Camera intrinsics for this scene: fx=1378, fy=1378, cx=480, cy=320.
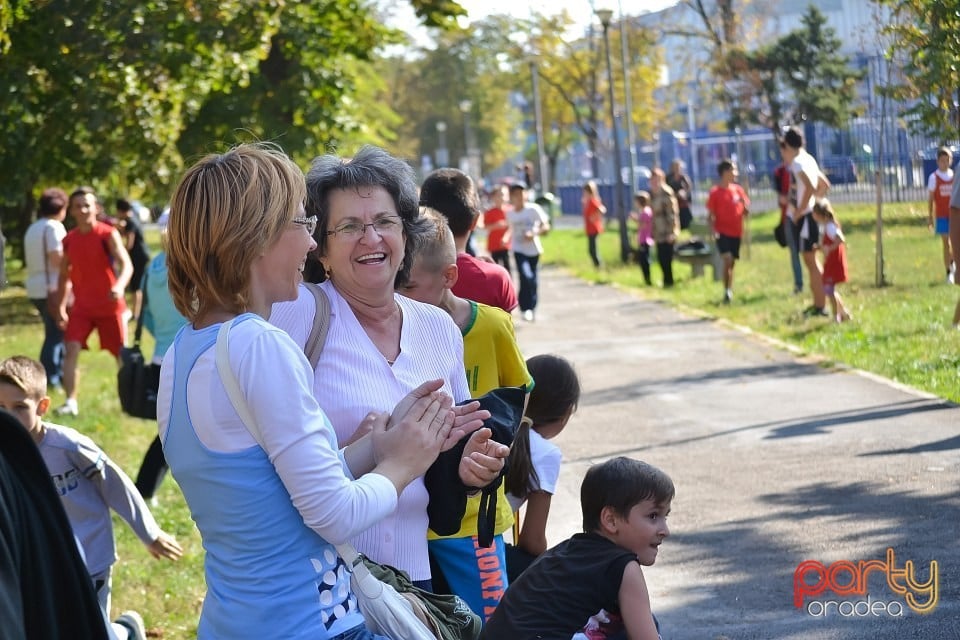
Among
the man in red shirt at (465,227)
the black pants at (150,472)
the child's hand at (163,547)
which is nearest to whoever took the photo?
the child's hand at (163,547)

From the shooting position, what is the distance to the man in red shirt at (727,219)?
18.5 meters

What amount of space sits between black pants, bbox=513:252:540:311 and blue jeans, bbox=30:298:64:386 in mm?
6634

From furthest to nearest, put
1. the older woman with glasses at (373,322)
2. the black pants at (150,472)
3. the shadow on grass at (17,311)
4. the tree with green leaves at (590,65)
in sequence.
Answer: the tree with green leaves at (590,65) < the shadow on grass at (17,311) < the black pants at (150,472) < the older woman with glasses at (373,322)

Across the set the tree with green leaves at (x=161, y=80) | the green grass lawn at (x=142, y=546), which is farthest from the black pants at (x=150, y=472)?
the tree with green leaves at (x=161, y=80)

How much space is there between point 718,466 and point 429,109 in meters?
75.4

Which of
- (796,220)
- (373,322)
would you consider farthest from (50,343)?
(373,322)

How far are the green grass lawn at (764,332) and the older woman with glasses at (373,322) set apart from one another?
2.88 metres

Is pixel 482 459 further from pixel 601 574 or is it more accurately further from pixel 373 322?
pixel 601 574

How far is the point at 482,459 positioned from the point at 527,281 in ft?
49.7

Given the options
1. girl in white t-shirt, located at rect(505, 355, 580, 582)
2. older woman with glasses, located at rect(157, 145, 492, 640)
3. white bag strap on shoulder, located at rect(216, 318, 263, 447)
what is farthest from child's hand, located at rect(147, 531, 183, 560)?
white bag strap on shoulder, located at rect(216, 318, 263, 447)

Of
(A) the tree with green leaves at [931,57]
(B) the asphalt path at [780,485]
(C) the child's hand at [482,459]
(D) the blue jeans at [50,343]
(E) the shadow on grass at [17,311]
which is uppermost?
(A) the tree with green leaves at [931,57]

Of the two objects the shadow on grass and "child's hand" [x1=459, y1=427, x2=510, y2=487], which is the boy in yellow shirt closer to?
"child's hand" [x1=459, y1=427, x2=510, y2=487]

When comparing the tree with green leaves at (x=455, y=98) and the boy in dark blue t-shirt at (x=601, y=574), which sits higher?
the tree with green leaves at (x=455, y=98)

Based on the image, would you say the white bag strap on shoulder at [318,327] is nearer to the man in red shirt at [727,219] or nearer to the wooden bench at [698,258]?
the man in red shirt at [727,219]
